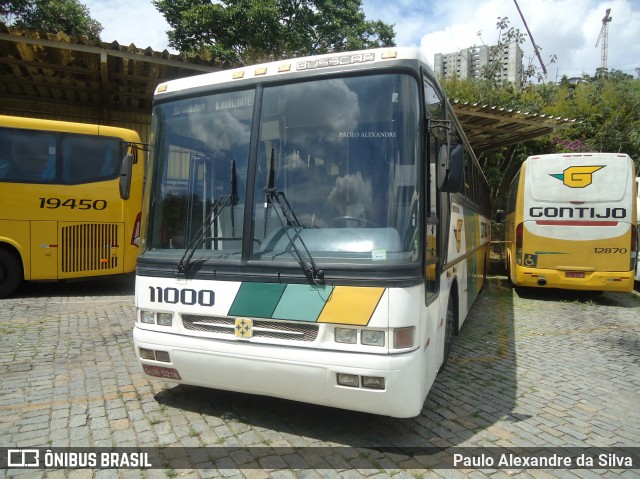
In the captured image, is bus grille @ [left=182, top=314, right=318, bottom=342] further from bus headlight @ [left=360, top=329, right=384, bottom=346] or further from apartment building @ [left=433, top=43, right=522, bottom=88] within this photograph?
apartment building @ [left=433, top=43, right=522, bottom=88]

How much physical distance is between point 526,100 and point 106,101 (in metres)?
18.0

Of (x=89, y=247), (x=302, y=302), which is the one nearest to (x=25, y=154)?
(x=89, y=247)

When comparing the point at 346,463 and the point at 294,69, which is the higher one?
the point at 294,69

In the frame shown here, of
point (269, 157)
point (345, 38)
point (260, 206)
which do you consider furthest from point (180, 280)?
point (345, 38)

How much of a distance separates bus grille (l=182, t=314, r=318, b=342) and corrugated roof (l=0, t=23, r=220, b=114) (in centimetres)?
788

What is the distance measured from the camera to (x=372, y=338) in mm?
3240

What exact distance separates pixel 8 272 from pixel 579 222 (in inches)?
427

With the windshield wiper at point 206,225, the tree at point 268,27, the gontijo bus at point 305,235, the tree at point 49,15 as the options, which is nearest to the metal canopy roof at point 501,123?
the gontijo bus at point 305,235

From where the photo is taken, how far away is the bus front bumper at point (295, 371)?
322 centimetres

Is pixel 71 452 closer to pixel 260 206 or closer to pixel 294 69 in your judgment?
pixel 260 206

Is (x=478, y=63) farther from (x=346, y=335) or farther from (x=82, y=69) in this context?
(x=346, y=335)

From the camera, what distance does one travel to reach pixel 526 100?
72.2 feet

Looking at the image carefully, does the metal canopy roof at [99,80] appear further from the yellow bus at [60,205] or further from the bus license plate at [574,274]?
the bus license plate at [574,274]

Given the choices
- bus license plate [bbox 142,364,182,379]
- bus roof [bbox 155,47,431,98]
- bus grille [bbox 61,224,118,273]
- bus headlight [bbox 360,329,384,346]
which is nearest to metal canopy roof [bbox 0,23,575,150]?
bus grille [bbox 61,224,118,273]
